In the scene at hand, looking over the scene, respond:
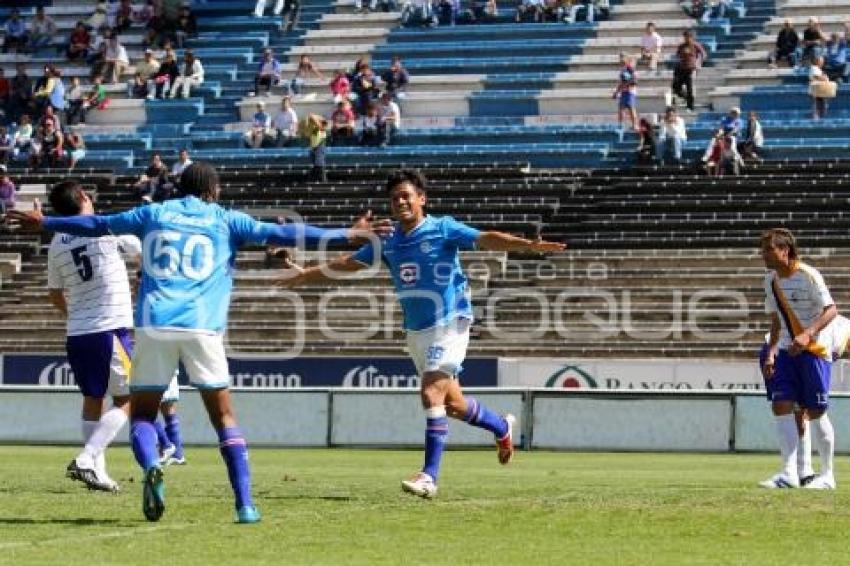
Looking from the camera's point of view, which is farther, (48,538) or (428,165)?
(428,165)

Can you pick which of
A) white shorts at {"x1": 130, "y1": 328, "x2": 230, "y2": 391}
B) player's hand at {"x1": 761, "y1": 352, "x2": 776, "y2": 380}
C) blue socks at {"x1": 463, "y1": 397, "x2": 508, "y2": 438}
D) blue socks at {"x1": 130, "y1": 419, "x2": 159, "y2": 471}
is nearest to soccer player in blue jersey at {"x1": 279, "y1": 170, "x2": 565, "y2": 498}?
blue socks at {"x1": 463, "y1": 397, "x2": 508, "y2": 438}

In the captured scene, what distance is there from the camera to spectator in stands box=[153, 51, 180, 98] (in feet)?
157

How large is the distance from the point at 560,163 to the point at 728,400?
15452mm

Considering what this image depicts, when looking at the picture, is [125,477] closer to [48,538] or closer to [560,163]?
[48,538]

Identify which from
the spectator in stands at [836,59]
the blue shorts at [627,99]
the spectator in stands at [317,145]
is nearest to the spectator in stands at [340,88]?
the spectator in stands at [317,145]

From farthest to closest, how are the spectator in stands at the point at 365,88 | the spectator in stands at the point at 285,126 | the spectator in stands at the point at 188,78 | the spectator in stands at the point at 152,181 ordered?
the spectator in stands at the point at 188,78 → the spectator in stands at the point at 285,126 → the spectator in stands at the point at 365,88 → the spectator in stands at the point at 152,181

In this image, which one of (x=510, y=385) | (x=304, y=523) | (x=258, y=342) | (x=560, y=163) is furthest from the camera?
(x=560, y=163)

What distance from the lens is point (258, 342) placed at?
36875 mm

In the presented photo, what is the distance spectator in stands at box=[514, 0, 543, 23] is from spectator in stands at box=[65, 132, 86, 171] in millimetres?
11236

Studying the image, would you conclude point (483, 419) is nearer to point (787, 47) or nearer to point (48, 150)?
point (787, 47)

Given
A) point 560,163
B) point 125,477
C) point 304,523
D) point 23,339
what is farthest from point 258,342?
point 304,523

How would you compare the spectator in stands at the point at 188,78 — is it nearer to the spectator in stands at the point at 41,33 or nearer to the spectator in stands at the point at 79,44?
the spectator in stands at the point at 79,44

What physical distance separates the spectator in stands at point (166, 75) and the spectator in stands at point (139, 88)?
0.31 m

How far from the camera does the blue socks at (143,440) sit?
12.0 meters
